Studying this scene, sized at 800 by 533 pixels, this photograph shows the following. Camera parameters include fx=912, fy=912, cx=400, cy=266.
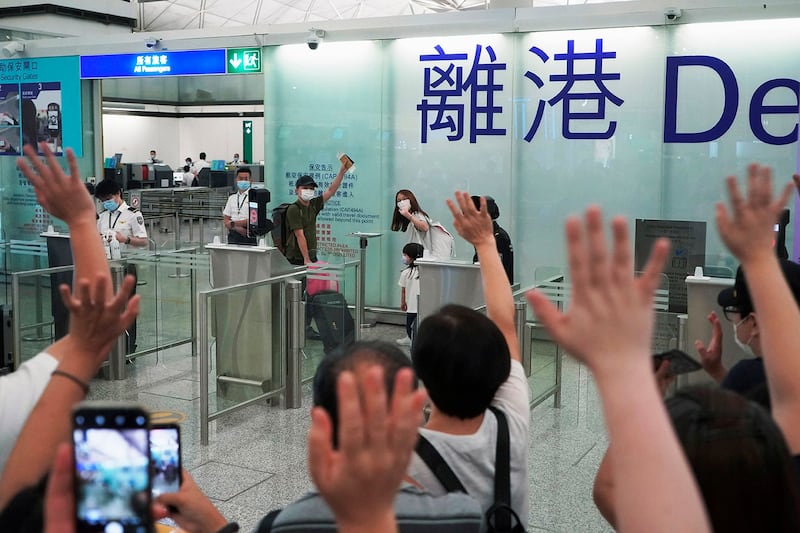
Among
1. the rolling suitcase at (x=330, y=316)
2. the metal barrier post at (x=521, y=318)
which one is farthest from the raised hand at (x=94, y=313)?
the rolling suitcase at (x=330, y=316)

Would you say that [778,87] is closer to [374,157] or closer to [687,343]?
[687,343]

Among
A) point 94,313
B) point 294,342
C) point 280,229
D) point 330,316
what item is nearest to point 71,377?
point 94,313

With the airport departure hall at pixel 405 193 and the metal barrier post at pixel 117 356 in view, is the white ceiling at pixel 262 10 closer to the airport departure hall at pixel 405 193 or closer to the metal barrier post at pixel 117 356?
the airport departure hall at pixel 405 193

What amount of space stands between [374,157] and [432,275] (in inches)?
93.8

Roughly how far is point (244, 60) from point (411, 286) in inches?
130

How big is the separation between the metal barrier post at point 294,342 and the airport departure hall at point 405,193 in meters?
0.02

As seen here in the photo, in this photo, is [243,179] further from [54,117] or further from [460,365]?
[460,365]

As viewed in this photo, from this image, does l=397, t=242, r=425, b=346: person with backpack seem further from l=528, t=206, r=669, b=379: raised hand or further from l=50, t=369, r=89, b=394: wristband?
l=528, t=206, r=669, b=379: raised hand

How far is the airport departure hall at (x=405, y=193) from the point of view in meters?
5.68

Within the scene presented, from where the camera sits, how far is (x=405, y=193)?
8.10m

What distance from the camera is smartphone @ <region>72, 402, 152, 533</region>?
101 centimetres

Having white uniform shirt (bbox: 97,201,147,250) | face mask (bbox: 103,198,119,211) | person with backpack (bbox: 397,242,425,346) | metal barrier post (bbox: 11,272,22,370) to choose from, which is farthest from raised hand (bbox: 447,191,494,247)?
face mask (bbox: 103,198,119,211)

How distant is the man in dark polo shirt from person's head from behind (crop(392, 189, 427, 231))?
0.72 metres

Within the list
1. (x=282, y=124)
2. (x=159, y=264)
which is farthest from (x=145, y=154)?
(x=159, y=264)
